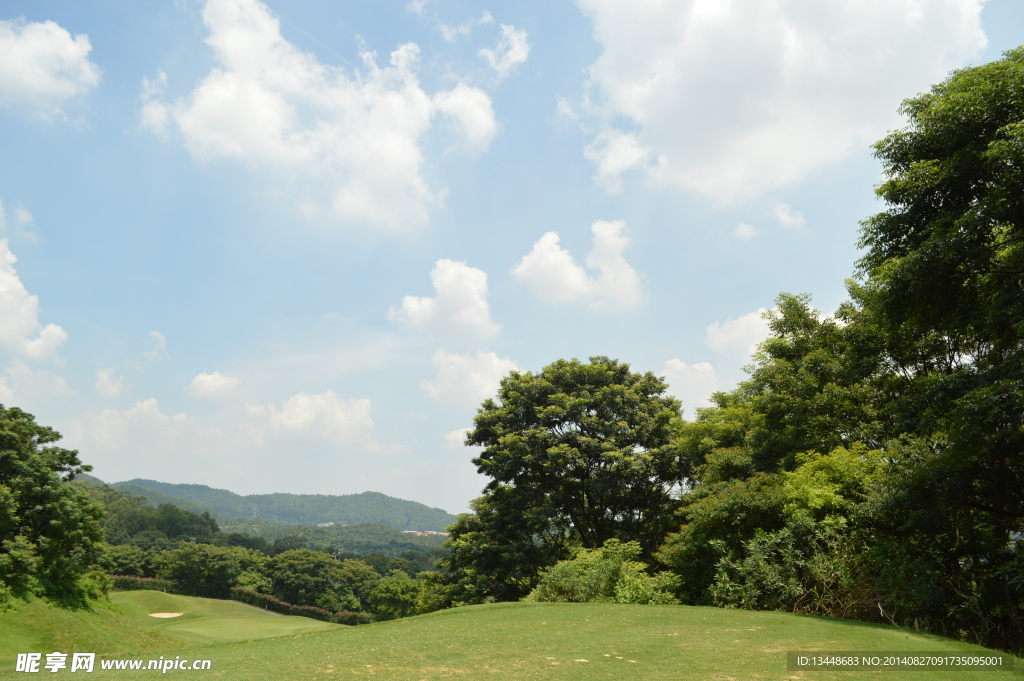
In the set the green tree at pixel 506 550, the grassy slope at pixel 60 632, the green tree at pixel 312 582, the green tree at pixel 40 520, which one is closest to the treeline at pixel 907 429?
the green tree at pixel 506 550

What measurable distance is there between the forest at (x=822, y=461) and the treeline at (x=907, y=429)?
5cm

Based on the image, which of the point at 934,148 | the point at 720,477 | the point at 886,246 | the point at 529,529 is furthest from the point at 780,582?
the point at 529,529

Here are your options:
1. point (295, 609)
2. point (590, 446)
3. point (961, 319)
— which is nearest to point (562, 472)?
point (590, 446)

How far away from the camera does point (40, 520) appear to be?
96.4ft

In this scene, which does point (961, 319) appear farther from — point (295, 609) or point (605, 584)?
point (295, 609)

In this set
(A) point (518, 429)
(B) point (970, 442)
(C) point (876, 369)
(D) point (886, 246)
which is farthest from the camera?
(A) point (518, 429)

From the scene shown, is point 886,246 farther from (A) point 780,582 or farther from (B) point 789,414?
(A) point 780,582

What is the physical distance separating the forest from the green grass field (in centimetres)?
247

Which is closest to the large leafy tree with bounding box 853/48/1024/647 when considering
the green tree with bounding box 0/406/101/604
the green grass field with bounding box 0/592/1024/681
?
the green grass field with bounding box 0/592/1024/681

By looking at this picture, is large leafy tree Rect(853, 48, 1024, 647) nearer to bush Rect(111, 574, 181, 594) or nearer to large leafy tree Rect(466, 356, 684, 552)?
large leafy tree Rect(466, 356, 684, 552)

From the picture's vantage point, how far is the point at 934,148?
12.1 meters

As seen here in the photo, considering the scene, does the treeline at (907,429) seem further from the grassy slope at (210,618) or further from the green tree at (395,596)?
the green tree at (395,596)

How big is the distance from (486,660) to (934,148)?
44.5 ft

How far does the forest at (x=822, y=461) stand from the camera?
10859 millimetres
